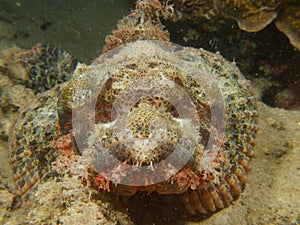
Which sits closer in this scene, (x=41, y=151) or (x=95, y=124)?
(x=95, y=124)

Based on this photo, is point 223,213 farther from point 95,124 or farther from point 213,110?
point 95,124

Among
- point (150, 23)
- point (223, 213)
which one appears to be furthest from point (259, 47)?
point (223, 213)

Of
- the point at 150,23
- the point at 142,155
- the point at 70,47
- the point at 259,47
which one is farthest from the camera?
the point at 70,47

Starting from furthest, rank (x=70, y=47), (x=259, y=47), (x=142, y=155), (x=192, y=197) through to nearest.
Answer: (x=70, y=47) → (x=259, y=47) → (x=192, y=197) → (x=142, y=155)

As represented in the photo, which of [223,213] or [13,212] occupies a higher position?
[223,213]

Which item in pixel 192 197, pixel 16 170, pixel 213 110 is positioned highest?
pixel 213 110

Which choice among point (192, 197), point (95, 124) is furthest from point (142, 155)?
point (192, 197)

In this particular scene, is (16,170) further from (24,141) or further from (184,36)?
(184,36)
